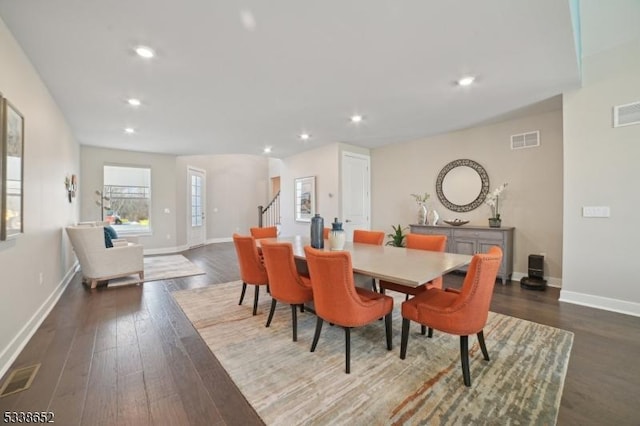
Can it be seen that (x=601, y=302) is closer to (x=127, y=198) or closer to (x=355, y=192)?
(x=355, y=192)

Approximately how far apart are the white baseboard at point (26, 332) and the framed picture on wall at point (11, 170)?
33.9 inches

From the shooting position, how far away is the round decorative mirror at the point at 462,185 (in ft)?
15.3

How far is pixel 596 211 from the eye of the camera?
3143mm

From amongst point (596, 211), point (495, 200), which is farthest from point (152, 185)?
point (596, 211)

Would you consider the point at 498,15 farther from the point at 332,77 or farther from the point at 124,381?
the point at 124,381

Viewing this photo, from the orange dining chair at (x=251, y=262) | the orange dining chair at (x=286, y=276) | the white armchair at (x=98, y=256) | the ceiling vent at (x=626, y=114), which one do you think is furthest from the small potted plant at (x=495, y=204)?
the white armchair at (x=98, y=256)

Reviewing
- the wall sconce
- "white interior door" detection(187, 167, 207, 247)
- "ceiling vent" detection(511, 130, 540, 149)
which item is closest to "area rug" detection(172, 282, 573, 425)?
"ceiling vent" detection(511, 130, 540, 149)

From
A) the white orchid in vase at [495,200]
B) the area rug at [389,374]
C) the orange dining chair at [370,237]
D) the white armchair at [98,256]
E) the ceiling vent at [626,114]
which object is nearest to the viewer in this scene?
the area rug at [389,374]

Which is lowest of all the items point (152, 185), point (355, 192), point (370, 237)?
point (370, 237)

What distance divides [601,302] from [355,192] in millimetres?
4123

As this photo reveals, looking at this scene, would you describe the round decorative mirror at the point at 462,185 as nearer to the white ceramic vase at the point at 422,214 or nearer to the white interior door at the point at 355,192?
the white ceramic vase at the point at 422,214

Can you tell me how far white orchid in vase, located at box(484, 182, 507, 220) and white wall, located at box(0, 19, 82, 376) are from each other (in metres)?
5.70

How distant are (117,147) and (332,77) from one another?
5831 mm

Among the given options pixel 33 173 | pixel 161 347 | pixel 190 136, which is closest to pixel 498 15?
pixel 161 347
